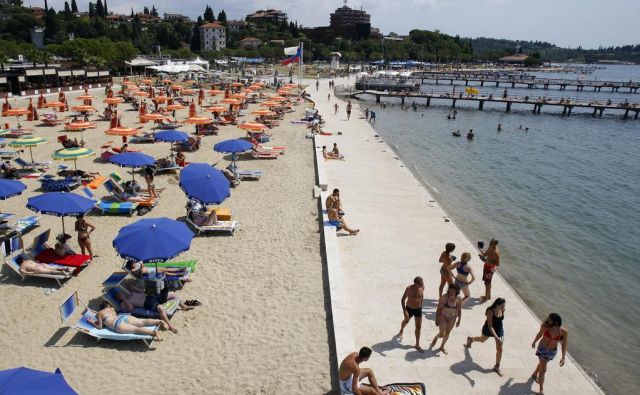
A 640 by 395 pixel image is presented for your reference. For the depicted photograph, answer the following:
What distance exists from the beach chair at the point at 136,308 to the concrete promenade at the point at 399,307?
277cm

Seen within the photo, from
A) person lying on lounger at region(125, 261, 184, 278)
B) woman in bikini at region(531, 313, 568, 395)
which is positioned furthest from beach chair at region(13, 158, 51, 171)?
woman in bikini at region(531, 313, 568, 395)

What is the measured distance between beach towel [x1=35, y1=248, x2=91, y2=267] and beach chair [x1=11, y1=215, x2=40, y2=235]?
205cm

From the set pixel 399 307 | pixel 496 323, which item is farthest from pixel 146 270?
pixel 496 323

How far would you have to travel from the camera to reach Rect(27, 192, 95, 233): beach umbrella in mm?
9260

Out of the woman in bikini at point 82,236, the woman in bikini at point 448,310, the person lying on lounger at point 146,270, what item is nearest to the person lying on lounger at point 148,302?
the person lying on lounger at point 146,270

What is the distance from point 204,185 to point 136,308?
4.06 meters

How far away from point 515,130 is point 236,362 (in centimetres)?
3898

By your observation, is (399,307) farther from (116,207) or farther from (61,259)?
(116,207)

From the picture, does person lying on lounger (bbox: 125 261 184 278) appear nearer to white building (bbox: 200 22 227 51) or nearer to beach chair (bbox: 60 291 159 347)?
beach chair (bbox: 60 291 159 347)

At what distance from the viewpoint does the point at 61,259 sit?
920 cm

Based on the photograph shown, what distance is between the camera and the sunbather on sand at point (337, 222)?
11664 mm

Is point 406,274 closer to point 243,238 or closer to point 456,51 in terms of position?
point 243,238

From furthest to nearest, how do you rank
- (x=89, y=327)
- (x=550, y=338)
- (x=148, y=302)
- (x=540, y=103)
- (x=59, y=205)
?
(x=540, y=103) < (x=59, y=205) < (x=148, y=302) < (x=89, y=327) < (x=550, y=338)

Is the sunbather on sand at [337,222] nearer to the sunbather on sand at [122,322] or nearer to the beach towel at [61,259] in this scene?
the sunbather on sand at [122,322]
